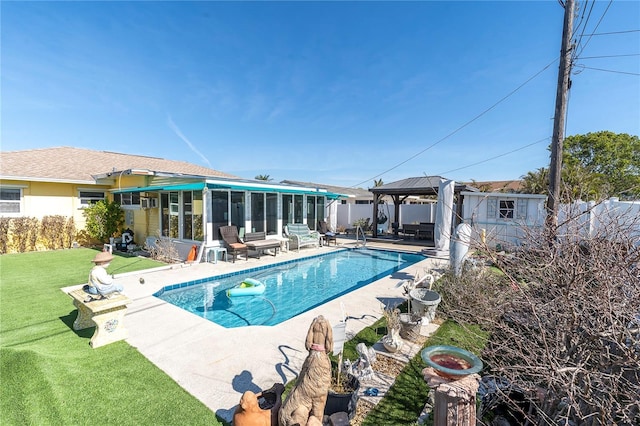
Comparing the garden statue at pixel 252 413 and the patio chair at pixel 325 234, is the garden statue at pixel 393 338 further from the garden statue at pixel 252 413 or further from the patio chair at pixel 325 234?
the patio chair at pixel 325 234

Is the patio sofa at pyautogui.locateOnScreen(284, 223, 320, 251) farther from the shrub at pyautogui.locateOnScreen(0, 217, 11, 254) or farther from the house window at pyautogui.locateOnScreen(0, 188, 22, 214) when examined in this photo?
the house window at pyautogui.locateOnScreen(0, 188, 22, 214)

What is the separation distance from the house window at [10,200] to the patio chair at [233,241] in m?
11.7

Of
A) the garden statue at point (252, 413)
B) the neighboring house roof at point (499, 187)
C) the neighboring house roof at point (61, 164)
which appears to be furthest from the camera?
the neighboring house roof at point (499, 187)

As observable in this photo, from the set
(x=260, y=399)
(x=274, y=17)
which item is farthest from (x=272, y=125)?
(x=260, y=399)

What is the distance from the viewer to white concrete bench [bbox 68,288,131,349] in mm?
5318

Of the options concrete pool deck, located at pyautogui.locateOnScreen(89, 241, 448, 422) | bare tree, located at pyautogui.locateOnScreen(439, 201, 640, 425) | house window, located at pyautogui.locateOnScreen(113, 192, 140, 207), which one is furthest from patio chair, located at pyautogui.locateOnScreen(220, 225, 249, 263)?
bare tree, located at pyautogui.locateOnScreen(439, 201, 640, 425)

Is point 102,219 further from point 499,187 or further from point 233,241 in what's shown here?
point 499,187

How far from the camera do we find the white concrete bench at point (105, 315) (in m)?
5.32

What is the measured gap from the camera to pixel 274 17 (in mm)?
16047

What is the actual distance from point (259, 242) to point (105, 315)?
31.5 ft

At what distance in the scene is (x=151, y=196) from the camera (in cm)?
1535

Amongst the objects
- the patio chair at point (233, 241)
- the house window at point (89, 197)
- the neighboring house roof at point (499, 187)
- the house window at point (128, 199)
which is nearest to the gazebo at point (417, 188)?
the neighboring house roof at point (499, 187)

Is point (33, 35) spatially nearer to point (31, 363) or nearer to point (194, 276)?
point (194, 276)

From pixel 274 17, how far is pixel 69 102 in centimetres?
1384
